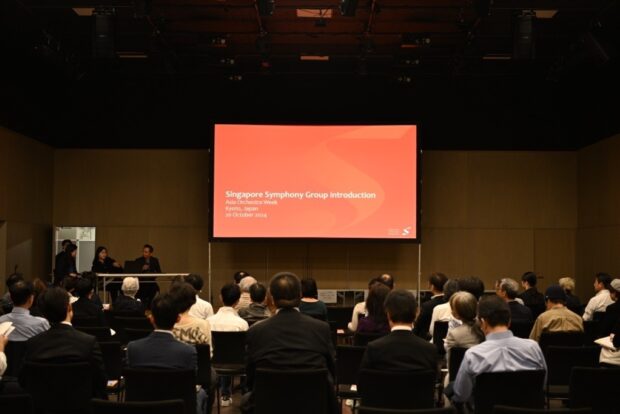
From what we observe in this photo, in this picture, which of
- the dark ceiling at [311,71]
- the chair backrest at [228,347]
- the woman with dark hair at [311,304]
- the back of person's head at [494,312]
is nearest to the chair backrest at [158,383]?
the back of person's head at [494,312]

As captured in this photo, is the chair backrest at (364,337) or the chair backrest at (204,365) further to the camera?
the chair backrest at (364,337)

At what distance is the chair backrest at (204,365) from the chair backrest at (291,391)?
1.10m

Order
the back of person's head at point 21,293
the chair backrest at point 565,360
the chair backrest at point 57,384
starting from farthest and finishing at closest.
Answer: the back of person's head at point 21,293 < the chair backrest at point 565,360 < the chair backrest at point 57,384

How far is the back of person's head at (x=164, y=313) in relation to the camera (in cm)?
444

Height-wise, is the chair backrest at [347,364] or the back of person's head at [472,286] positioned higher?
the back of person's head at [472,286]

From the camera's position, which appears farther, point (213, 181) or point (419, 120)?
point (419, 120)

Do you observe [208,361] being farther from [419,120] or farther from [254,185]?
[419,120]

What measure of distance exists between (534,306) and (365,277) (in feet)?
18.4

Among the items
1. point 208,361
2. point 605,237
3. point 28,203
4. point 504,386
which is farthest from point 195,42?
point 504,386

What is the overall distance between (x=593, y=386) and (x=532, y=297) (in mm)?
5439

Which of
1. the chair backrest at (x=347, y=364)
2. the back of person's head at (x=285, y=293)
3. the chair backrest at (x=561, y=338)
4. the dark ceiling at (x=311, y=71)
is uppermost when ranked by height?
the dark ceiling at (x=311, y=71)

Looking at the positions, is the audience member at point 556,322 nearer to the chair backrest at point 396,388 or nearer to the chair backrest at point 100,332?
the chair backrest at point 396,388

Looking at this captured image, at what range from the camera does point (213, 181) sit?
13.9 meters

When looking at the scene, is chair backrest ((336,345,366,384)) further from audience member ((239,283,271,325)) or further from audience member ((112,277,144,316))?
audience member ((112,277,144,316))
